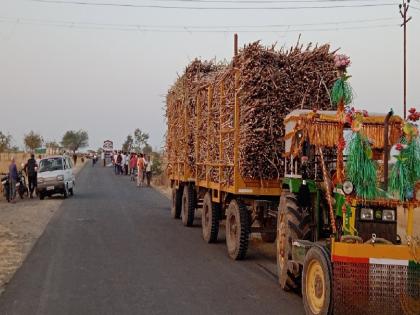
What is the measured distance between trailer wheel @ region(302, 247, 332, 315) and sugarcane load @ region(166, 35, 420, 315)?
0.01 metres

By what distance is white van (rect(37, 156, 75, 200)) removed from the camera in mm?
25531

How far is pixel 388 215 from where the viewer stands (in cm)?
667

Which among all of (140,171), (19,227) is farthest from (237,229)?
(140,171)

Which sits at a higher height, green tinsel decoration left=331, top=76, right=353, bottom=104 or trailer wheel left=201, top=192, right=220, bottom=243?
green tinsel decoration left=331, top=76, right=353, bottom=104

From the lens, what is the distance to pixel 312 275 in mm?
6887

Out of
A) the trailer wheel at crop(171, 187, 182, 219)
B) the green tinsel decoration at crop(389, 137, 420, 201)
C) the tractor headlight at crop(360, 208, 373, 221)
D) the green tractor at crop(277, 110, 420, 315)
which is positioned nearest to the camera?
the green tractor at crop(277, 110, 420, 315)

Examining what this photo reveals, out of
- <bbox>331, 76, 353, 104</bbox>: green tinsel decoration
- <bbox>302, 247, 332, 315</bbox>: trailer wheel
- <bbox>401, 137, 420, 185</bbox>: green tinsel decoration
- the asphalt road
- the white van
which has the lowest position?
the asphalt road

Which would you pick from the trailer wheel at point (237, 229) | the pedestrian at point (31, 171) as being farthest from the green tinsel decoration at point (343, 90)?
the pedestrian at point (31, 171)

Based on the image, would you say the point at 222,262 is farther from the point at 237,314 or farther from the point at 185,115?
the point at 185,115

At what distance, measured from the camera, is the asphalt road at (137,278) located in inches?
296

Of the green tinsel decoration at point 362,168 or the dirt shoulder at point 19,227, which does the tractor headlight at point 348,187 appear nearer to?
the green tinsel decoration at point 362,168

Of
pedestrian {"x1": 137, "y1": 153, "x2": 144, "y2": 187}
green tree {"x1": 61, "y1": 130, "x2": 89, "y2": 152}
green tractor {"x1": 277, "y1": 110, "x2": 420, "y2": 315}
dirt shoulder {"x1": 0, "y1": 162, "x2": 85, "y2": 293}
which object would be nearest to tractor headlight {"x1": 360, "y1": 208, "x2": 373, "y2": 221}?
green tractor {"x1": 277, "y1": 110, "x2": 420, "y2": 315}

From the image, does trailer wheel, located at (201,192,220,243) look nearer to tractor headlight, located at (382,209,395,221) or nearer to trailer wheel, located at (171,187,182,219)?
trailer wheel, located at (171,187,182,219)

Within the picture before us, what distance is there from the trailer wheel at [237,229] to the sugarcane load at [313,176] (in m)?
0.02
